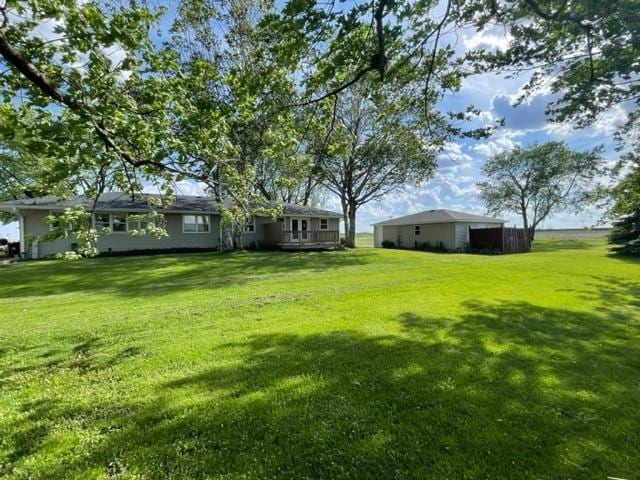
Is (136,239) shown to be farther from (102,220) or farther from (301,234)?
(301,234)

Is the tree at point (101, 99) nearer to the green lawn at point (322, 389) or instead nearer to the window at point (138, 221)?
the window at point (138, 221)

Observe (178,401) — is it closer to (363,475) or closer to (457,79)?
(363,475)

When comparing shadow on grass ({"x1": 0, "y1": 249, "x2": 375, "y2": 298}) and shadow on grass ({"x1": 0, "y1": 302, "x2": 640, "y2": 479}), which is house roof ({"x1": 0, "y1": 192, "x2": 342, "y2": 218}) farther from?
shadow on grass ({"x1": 0, "y1": 302, "x2": 640, "y2": 479})

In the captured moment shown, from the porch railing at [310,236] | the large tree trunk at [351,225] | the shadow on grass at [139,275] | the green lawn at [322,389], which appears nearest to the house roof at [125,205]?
the large tree trunk at [351,225]

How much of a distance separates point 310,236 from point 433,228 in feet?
33.2

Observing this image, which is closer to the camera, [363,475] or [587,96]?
[363,475]

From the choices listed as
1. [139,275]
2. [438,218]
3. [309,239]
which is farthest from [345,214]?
[139,275]

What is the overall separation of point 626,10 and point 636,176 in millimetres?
9290

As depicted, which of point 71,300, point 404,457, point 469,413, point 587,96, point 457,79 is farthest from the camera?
point 71,300

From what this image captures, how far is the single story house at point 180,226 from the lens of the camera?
17.4 m

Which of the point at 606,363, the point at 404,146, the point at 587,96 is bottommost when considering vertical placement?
the point at 606,363

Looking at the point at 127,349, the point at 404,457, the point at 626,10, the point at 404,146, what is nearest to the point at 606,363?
the point at 404,457

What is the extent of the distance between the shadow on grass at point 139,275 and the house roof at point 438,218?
13.2 meters

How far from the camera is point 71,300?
8234 mm
